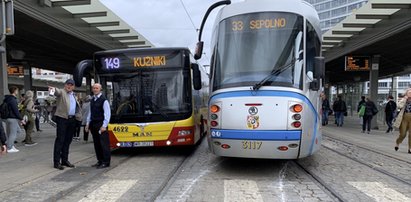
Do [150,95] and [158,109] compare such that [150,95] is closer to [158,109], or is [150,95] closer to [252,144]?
Result: [158,109]

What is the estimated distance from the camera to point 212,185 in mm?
7117

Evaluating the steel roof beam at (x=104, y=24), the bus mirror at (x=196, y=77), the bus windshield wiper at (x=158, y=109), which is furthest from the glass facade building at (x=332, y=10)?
the bus windshield wiper at (x=158, y=109)

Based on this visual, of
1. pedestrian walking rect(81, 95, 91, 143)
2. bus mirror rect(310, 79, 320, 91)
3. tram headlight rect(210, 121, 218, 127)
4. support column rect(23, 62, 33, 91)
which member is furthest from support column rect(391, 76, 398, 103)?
support column rect(23, 62, 33, 91)

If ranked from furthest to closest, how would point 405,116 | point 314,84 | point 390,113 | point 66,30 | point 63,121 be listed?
point 390,113 < point 66,30 < point 405,116 < point 63,121 < point 314,84

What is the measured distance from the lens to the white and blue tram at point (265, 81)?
24.6ft

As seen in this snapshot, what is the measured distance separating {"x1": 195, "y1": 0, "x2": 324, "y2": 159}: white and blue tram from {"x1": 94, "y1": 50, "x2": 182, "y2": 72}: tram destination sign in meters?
2.34

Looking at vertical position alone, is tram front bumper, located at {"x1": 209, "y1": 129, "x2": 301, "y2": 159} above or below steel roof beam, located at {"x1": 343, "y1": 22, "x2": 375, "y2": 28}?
below

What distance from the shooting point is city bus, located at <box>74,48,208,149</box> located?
1044 centimetres

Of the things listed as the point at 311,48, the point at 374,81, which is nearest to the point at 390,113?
the point at 374,81

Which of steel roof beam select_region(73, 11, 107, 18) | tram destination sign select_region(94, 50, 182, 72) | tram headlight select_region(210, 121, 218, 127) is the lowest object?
tram headlight select_region(210, 121, 218, 127)

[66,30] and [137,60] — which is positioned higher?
[66,30]

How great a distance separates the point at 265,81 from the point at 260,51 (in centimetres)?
66

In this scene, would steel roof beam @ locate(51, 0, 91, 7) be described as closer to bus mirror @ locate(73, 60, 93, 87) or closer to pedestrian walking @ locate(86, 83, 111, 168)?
bus mirror @ locate(73, 60, 93, 87)

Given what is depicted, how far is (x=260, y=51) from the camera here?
26.3 ft
